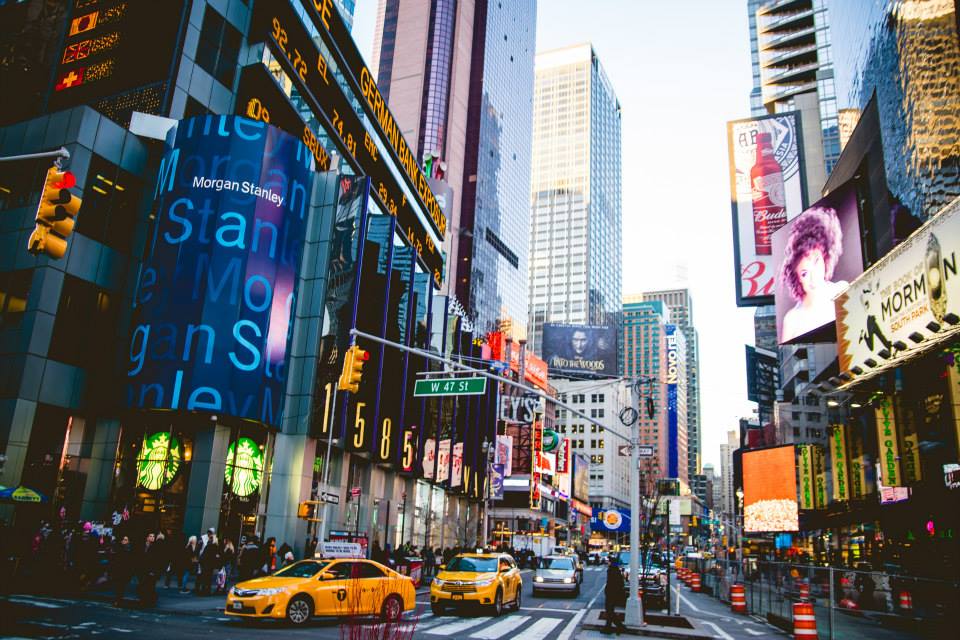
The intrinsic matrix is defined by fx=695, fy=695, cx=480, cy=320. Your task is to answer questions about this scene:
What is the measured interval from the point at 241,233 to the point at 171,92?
861 cm

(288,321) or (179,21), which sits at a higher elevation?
(179,21)

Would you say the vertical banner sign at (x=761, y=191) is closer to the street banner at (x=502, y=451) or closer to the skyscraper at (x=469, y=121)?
the street banner at (x=502, y=451)

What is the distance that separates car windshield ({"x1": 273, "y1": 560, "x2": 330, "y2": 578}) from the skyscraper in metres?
120

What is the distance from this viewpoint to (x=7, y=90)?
39281 millimetres

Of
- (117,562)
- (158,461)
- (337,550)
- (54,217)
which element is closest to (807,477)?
(337,550)

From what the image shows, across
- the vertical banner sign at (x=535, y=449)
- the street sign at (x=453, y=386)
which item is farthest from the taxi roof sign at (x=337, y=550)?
the vertical banner sign at (x=535, y=449)

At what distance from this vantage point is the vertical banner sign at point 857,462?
40.2 m

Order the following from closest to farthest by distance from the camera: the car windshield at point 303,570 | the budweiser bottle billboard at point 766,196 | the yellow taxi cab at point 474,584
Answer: the car windshield at point 303,570, the yellow taxi cab at point 474,584, the budweiser bottle billboard at point 766,196

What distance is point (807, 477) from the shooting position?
52438mm

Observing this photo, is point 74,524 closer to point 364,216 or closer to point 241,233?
point 241,233

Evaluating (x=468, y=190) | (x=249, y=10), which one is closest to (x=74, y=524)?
(x=249, y=10)

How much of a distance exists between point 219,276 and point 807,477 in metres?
44.3

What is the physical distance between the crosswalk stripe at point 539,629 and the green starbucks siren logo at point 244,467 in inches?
697

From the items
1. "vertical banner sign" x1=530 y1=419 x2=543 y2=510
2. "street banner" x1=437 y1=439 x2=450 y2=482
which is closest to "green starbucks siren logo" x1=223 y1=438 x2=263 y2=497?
"street banner" x1=437 y1=439 x2=450 y2=482
